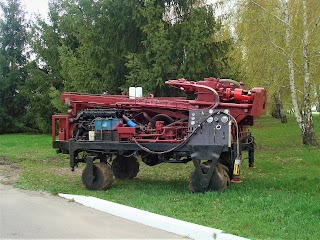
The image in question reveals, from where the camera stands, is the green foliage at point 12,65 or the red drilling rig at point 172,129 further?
the green foliage at point 12,65

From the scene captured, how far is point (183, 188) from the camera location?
10.2 meters

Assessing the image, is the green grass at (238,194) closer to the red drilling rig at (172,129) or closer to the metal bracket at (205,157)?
the metal bracket at (205,157)

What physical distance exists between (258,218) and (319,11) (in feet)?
41.4

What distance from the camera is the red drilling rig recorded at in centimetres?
906

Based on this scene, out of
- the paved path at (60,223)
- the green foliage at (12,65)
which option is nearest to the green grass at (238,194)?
the paved path at (60,223)

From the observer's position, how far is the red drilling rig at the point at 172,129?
29.7 ft

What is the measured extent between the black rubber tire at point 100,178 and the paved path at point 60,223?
98 cm

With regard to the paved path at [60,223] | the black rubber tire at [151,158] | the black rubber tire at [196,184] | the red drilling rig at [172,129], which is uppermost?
the red drilling rig at [172,129]

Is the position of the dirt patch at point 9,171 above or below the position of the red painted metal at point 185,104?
below

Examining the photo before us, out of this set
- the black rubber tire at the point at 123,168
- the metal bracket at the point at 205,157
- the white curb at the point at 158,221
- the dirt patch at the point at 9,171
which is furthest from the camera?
the dirt patch at the point at 9,171

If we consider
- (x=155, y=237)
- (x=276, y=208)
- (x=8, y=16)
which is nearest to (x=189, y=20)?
(x=276, y=208)

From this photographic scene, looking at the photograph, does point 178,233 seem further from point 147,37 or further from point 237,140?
point 147,37

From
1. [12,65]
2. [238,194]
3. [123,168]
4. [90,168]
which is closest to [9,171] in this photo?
[123,168]

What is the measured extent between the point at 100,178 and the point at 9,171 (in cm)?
485
